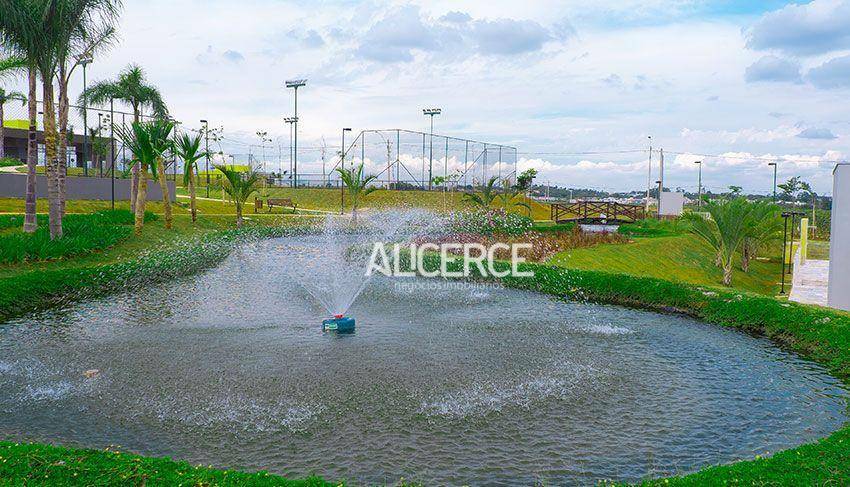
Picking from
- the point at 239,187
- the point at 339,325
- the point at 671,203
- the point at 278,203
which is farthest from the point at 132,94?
the point at 671,203

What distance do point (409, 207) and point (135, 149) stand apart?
90.5 ft

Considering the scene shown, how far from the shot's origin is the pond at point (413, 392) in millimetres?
6672

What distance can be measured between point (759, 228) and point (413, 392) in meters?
25.2

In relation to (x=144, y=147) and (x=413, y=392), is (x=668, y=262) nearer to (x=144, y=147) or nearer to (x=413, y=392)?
(x=413, y=392)

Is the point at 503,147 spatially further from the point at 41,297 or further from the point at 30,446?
the point at 30,446

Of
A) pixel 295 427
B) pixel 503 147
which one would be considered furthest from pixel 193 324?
pixel 503 147

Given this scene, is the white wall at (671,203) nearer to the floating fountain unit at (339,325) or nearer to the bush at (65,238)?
the bush at (65,238)

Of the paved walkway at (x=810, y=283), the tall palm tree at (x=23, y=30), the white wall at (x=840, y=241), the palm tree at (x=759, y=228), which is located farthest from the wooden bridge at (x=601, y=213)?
the tall palm tree at (x=23, y=30)

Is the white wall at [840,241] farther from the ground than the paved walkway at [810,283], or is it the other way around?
the white wall at [840,241]

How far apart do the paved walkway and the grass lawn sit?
1234 mm

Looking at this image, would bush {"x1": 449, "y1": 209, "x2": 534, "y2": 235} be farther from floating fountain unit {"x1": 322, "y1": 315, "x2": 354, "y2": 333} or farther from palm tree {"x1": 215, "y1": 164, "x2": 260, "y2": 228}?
floating fountain unit {"x1": 322, "y1": 315, "x2": 354, "y2": 333}

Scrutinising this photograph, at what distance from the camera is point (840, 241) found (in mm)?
15648

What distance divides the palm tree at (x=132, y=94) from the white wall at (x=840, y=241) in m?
27.0

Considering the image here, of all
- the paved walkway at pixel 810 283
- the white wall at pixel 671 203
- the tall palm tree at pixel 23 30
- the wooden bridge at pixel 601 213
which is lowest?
the paved walkway at pixel 810 283
